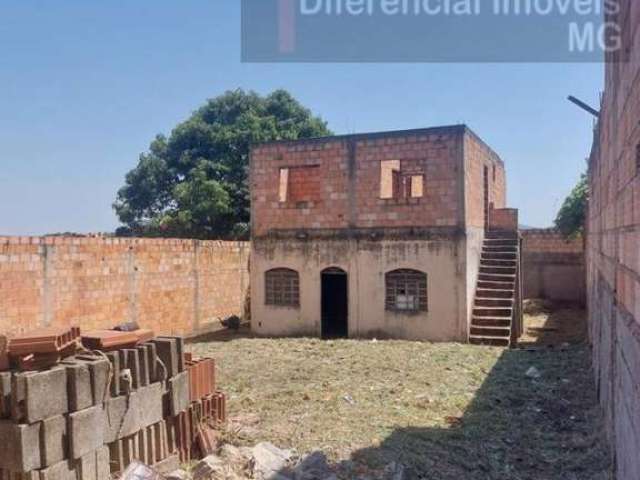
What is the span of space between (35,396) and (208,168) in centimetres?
1925

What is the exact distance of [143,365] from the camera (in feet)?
17.1

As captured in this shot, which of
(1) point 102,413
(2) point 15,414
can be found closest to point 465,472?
(1) point 102,413

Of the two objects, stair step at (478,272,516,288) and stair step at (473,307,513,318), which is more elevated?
stair step at (478,272,516,288)

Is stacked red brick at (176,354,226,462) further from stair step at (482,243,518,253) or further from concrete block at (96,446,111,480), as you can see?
stair step at (482,243,518,253)

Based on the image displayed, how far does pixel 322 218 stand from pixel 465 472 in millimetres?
10062

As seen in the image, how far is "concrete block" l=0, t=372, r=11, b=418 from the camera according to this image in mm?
4199

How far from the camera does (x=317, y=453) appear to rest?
5.23 metres

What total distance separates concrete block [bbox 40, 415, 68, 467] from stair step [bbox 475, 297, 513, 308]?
Answer: 11124mm

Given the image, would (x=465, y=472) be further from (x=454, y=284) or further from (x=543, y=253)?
(x=543, y=253)

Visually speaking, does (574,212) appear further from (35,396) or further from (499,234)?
(35,396)

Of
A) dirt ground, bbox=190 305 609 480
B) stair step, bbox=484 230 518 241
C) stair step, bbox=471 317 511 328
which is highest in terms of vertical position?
stair step, bbox=484 230 518 241

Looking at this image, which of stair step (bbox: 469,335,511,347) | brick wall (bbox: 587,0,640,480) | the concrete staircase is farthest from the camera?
the concrete staircase

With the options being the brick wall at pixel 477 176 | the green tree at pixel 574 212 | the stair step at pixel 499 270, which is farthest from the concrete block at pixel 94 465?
the green tree at pixel 574 212

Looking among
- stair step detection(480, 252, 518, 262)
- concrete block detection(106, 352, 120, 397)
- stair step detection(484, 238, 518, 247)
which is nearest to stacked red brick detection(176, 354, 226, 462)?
concrete block detection(106, 352, 120, 397)
